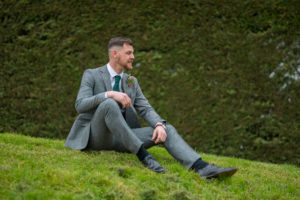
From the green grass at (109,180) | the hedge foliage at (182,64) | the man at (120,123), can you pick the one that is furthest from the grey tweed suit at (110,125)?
the hedge foliage at (182,64)

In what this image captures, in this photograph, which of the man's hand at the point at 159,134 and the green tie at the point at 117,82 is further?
the green tie at the point at 117,82

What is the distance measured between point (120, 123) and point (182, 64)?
2863 mm

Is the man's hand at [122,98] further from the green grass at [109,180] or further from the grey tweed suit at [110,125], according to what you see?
the green grass at [109,180]

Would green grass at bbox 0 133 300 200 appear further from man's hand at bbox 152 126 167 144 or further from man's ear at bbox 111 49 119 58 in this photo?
man's ear at bbox 111 49 119 58

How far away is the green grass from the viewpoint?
2455mm

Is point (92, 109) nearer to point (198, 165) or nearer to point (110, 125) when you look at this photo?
point (110, 125)

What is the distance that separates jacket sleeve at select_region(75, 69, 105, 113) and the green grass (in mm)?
527

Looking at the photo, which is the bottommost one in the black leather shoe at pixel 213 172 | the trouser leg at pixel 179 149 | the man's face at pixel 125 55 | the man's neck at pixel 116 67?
the black leather shoe at pixel 213 172

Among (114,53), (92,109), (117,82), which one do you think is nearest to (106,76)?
(117,82)

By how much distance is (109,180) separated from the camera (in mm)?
2691

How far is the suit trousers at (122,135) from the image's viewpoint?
316cm

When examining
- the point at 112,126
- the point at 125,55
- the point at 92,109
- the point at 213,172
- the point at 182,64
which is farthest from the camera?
the point at 182,64

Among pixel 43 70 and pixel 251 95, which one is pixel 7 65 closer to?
pixel 43 70

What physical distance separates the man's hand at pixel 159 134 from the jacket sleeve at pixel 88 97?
64 cm
